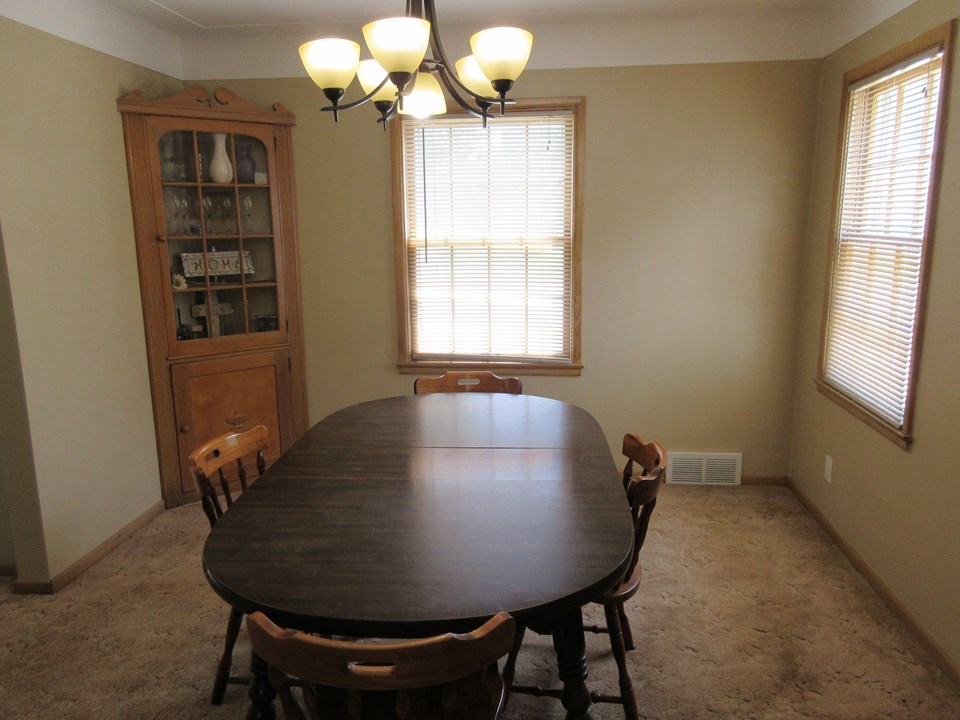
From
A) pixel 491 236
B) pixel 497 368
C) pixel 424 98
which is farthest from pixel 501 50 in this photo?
pixel 497 368

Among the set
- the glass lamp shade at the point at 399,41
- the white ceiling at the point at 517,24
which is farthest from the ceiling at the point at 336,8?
the glass lamp shade at the point at 399,41

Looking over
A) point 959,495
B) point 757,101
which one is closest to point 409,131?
point 757,101

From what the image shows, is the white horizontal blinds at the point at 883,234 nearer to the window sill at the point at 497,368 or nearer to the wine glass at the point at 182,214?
the window sill at the point at 497,368

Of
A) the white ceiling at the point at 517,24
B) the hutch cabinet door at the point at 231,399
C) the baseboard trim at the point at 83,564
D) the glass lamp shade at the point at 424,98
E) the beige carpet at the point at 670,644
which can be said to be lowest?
the beige carpet at the point at 670,644

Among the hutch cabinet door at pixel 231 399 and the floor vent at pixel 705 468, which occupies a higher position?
the hutch cabinet door at pixel 231 399

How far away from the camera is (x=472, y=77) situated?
7.70 feet

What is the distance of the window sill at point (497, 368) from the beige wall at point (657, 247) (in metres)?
0.05

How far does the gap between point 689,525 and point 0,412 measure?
10.0 feet

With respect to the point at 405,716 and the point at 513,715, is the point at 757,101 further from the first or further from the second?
the point at 405,716

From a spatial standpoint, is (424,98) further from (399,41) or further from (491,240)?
(491,240)

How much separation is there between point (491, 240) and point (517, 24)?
1.12 metres

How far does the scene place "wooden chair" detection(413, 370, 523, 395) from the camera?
129 inches

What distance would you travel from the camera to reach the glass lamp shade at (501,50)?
1.94 meters

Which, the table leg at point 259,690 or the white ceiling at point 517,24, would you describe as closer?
the table leg at point 259,690
